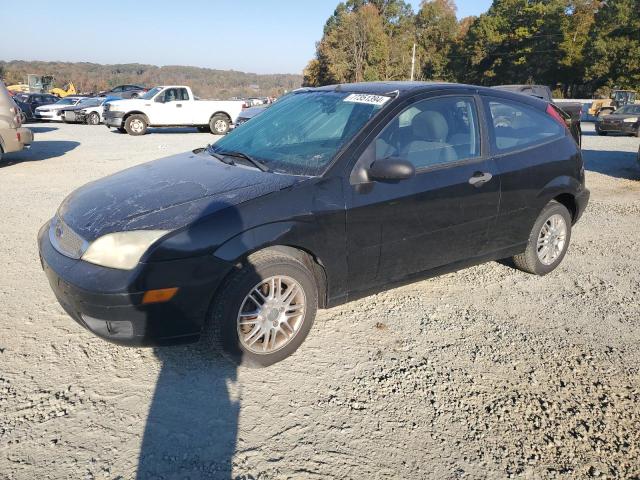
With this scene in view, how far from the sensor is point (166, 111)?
17.8 metres

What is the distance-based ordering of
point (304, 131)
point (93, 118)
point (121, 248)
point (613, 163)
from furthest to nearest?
point (93, 118) < point (613, 163) < point (304, 131) < point (121, 248)

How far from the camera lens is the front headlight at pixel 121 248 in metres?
2.62

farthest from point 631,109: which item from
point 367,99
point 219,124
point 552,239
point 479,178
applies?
point 367,99

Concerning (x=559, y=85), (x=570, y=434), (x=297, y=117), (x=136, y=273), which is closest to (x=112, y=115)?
(x=297, y=117)

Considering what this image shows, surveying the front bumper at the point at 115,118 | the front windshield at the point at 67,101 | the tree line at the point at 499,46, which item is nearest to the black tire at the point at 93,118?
the front windshield at the point at 67,101

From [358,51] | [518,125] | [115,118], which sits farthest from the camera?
[358,51]

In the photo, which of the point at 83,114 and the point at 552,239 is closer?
the point at 552,239

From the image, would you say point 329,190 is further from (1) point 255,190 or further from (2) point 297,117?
(2) point 297,117

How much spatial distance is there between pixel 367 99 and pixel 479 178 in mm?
1031

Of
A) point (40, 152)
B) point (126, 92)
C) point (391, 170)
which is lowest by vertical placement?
point (40, 152)

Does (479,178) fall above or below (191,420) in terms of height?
above

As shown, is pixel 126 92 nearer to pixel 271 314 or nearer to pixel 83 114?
pixel 83 114

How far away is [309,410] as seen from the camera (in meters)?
2.65

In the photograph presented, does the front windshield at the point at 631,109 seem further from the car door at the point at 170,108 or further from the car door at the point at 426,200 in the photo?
the car door at the point at 426,200
